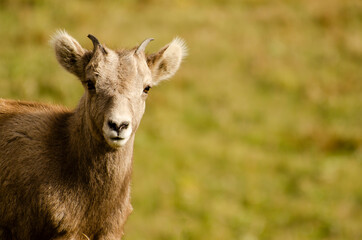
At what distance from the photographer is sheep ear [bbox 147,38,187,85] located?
7.88m

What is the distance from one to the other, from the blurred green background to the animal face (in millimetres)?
6746

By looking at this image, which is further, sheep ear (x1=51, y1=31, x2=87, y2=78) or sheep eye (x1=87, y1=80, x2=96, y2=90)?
sheep ear (x1=51, y1=31, x2=87, y2=78)

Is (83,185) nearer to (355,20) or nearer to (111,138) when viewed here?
(111,138)

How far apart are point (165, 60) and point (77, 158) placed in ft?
6.32

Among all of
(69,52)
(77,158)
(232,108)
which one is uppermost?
(232,108)

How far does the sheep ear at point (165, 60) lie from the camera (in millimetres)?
7879

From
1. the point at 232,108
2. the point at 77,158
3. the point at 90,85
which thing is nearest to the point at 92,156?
the point at 77,158

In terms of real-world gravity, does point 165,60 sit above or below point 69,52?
above

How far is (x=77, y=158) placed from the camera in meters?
7.13

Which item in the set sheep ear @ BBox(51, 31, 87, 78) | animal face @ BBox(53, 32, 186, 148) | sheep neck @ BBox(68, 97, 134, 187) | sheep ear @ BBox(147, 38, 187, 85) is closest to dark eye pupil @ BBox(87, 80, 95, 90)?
animal face @ BBox(53, 32, 186, 148)

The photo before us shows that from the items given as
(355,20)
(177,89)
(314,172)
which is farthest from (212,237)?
(355,20)

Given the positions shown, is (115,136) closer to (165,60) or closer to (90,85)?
(90,85)

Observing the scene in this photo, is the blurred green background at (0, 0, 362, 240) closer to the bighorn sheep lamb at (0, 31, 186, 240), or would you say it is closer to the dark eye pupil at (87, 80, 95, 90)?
the bighorn sheep lamb at (0, 31, 186, 240)

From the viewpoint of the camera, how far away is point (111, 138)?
6422mm
